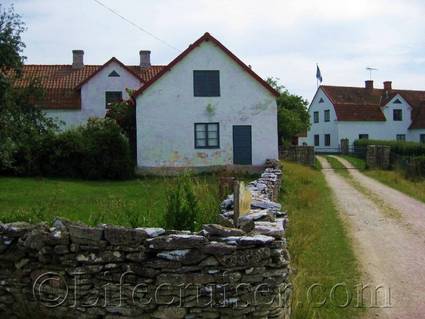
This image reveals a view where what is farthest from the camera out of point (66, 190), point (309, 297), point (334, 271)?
point (66, 190)

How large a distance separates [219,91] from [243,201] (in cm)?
1966

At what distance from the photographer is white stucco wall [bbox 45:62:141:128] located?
Result: 34.3 metres

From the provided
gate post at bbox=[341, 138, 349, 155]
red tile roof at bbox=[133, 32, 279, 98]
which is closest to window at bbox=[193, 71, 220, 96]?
red tile roof at bbox=[133, 32, 279, 98]

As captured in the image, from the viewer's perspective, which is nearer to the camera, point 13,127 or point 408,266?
point 408,266

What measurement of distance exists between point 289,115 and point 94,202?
27668mm

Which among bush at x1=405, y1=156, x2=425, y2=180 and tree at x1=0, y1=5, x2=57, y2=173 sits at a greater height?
tree at x1=0, y1=5, x2=57, y2=173

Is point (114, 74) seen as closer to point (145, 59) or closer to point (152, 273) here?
point (145, 59)

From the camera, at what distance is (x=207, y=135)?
26438mm

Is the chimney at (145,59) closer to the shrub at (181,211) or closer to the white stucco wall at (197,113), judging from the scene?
the white stucco wall at (197,113)

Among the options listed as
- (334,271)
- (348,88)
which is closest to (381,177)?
(334,271)

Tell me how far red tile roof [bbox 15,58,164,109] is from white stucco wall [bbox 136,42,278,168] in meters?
9.65

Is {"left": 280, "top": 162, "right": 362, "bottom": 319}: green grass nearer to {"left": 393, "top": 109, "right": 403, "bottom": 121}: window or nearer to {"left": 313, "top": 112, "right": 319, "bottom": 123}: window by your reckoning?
{"left": 393, "top": 109, "right": 403, "bottom": 121}: window

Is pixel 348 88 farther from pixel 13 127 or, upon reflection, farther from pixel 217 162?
pixel 13 127

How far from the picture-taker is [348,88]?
55.2 m
